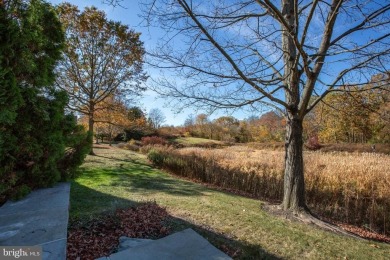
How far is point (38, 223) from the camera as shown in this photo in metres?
2.52

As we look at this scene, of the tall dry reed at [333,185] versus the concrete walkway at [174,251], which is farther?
the tall dry reed at [333,185]

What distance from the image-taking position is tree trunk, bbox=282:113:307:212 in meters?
4.82

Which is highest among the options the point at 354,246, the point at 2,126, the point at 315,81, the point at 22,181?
the point at 315,81

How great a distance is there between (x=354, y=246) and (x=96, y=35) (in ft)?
45.4

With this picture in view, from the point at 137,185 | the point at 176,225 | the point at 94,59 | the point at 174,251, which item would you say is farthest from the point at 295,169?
the point at 94,59

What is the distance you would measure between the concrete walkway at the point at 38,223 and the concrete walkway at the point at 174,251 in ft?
1.53

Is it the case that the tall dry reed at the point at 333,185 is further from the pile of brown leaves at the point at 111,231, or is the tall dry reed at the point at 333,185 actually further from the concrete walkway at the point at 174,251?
the concrete walkway at the point at 174,251

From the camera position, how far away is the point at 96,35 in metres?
12.7

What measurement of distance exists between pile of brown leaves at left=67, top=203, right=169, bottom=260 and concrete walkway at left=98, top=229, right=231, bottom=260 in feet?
1.60

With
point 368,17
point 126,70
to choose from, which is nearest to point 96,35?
point 126,70

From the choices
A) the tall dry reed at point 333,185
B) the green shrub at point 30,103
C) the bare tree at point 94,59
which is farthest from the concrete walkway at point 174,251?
the bare tree at point 94,59

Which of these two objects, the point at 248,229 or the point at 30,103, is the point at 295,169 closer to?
the point at 248,229

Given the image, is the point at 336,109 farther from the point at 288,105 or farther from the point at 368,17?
the point at 368,17

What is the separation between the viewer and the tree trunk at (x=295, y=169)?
4820 mm
